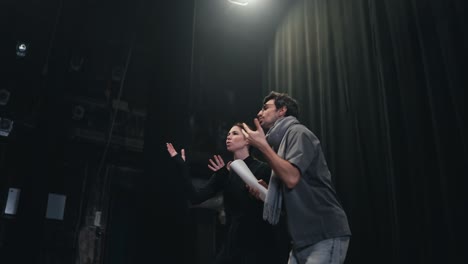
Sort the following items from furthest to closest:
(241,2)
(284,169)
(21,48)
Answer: (21,48) < (241,2) < (284,169)

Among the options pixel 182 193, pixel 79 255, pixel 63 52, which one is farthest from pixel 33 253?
pixel 182 193

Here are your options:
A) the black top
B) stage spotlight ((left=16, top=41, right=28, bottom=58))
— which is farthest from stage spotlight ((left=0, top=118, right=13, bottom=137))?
the black top

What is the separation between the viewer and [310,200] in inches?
77.3

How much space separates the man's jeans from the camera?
188cm

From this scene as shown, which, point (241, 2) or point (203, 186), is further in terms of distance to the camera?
point (241, 2)

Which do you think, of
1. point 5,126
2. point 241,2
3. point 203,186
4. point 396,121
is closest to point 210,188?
point 203,186

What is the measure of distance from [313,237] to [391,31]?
1978 millimetres

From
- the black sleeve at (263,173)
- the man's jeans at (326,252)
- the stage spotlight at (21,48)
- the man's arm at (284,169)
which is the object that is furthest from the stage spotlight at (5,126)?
the man's jeans at (326,252)

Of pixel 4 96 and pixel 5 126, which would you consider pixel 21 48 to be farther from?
pixel 5 126

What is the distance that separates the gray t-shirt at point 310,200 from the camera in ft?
6.25

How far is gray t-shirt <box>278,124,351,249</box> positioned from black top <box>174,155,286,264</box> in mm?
461

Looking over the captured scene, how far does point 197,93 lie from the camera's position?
8688 mm

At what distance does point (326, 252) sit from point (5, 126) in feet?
22.5

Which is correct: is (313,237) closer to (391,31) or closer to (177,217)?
(177,217)
